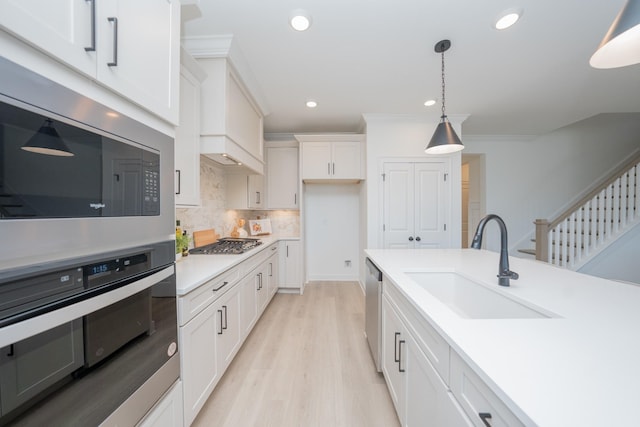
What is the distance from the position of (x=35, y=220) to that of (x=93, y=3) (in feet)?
2.13

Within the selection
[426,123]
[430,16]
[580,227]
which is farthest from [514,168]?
[430,16]

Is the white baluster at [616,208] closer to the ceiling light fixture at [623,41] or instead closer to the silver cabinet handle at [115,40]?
the ceiling light fixture at [623,41]

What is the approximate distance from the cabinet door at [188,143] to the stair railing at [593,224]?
15.6 feet

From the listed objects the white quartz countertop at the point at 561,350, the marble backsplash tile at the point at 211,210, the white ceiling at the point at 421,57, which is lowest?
the white quartz countertop at the point at 561,350

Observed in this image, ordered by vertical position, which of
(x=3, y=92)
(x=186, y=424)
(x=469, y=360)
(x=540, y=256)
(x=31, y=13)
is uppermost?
(x=31, y=13)

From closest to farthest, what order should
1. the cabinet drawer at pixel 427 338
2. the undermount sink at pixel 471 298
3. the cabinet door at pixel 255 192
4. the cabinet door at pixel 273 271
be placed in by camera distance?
the cabinet drawer at pixel 427 338 → the undermount sink at pixel 471 298 → the cabinet door at pixel 273 271 → the cabinet door at pixel 255 192

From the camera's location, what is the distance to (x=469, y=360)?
24.7 inches

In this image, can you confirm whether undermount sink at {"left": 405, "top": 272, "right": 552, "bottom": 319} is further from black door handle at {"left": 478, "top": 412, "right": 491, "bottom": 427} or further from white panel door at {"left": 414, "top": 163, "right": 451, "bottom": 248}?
white panel door at {"left": 414, "top": 163, "right": 451, "bottom": 248}

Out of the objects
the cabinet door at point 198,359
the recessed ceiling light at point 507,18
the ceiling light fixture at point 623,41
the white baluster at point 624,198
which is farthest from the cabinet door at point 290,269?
the white baluster at point 624,198

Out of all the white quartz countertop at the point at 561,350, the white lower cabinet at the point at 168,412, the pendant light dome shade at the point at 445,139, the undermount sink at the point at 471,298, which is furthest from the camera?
the pendant light dome shade at the point at 445,139

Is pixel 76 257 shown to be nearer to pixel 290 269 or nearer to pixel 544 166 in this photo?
pixel 290 269

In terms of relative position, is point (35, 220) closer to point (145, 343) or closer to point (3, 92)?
point (3, 92)

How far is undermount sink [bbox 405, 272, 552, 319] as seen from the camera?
1.07 m

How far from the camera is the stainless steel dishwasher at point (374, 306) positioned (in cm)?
175
